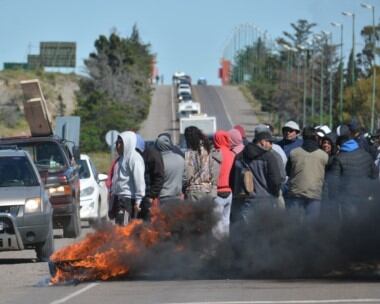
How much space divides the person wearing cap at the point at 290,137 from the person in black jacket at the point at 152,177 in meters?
2.62

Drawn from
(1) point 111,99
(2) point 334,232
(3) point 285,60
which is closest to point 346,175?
(2) point 334,232

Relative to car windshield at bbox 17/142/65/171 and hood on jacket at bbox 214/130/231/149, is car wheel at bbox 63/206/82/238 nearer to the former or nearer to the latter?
car windshield at bbox 17/142/65/171

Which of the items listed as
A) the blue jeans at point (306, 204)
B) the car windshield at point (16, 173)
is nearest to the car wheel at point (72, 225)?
the car windshield at point (16, 173)

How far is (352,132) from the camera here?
2003 cm

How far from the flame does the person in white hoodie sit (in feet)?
7.03

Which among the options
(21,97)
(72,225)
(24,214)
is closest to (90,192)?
(72,225)

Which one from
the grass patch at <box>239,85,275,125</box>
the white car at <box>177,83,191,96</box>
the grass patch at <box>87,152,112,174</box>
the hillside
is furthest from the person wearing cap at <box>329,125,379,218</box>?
the white car at <box>177,83,191,96</box>

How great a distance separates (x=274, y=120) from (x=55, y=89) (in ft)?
78.1

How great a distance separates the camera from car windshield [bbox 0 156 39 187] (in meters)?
20.0

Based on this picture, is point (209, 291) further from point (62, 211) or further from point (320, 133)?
point (62, 211)

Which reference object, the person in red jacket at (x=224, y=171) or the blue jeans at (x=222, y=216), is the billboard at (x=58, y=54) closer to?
the person in red jacket at (x=224, y=171)

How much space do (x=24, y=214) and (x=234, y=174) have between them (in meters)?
3.95

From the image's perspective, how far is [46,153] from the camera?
25.1 metres

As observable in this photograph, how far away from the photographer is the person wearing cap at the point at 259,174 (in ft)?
53.6
